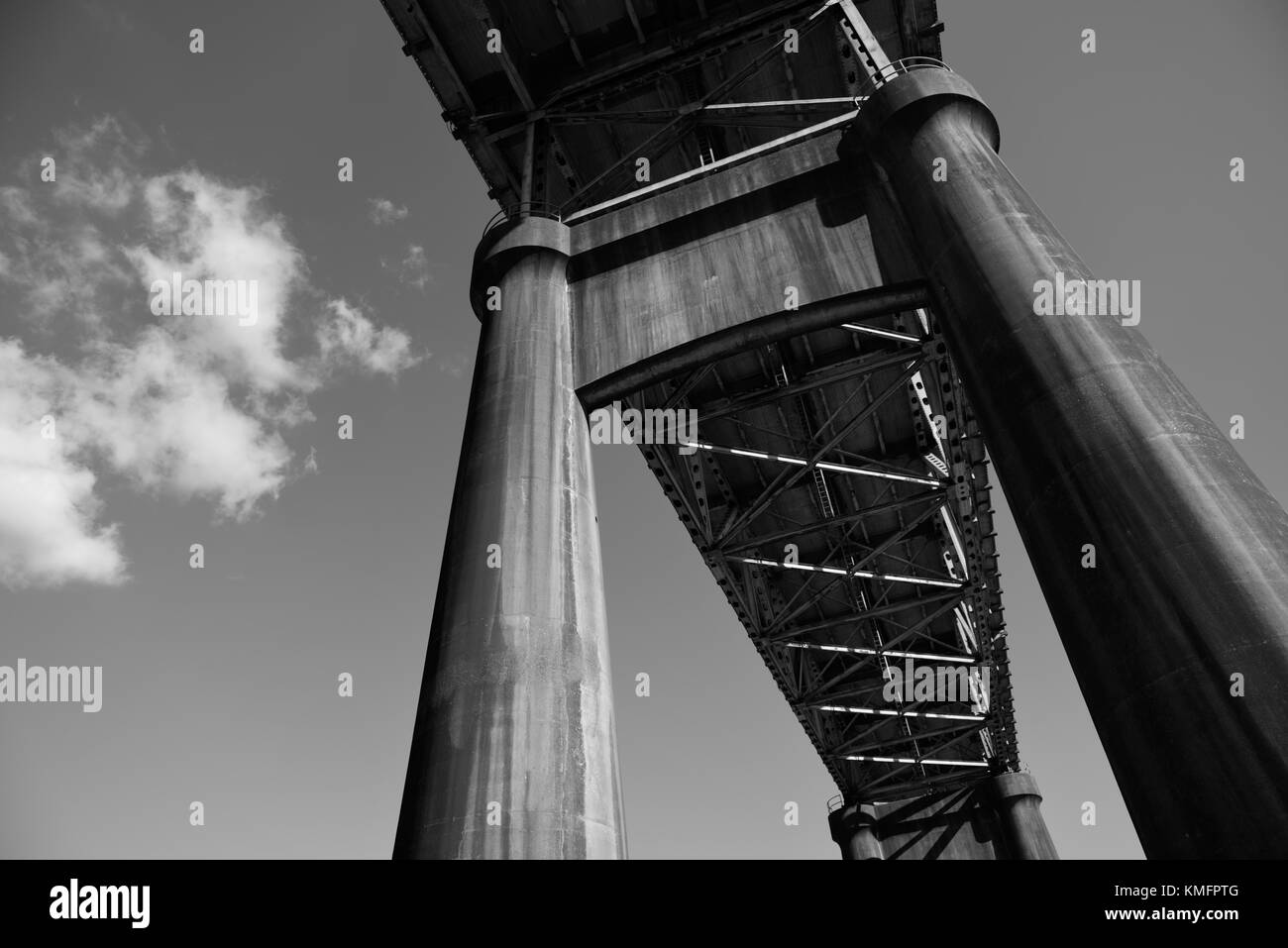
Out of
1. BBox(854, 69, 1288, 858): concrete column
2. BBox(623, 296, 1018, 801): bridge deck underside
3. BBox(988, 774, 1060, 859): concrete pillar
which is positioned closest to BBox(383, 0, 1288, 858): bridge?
BBox(854, 69, 1288, 858): concrete column

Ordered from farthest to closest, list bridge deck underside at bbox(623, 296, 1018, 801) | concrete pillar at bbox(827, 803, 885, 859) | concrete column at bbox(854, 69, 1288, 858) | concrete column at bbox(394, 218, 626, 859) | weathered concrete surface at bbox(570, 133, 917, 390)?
concrete pillar at bbox(827, 803, 885, 859)
bridge deck underside at bbox(623, 296, 1018, 801)
weathered concrete surface at bbox(570, 133, 917, 390)
concrete column at bbox(394, 218, 626, 859)
concrete column at bbox(854, 69, 1288, 858)

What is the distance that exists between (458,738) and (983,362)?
734 centimetres

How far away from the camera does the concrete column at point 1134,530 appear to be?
5.92 metres

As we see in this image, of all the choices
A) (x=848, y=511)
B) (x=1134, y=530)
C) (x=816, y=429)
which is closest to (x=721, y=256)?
(x=1134, y=530)

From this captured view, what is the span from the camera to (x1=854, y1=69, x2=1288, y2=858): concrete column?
5.92 meters

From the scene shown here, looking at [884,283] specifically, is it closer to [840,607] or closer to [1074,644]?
[1074,644]

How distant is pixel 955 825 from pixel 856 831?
13.9 feet

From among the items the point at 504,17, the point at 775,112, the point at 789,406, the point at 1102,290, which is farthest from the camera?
the point at 789,406

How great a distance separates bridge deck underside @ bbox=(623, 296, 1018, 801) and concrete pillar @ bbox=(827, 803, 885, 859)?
3.78 metres

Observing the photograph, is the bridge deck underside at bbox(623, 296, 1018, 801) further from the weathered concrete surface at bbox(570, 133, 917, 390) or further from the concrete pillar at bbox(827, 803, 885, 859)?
the concrete pillar at bbox(827, 803, 885, 859)

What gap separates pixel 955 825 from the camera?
3250 cm
